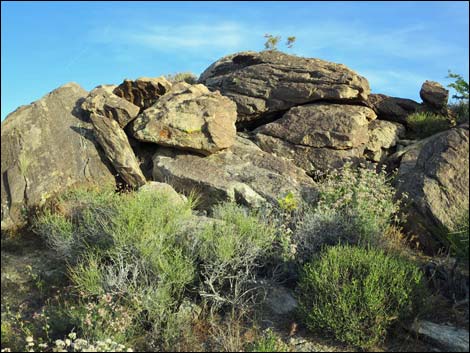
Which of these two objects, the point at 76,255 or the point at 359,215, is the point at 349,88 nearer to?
the point at 359,215

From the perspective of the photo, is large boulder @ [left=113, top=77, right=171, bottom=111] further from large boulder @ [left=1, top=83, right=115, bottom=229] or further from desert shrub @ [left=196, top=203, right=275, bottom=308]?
desert shrub @ [left=196, top=203, right=275, bottom=308]

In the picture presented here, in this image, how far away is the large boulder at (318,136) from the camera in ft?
35.6

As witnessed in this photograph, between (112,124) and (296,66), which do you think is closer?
(112,124)

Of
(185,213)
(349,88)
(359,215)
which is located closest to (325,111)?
(349,88)

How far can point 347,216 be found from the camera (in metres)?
7.29

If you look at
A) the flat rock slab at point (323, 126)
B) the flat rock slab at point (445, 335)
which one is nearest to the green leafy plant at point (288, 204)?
the flat rock slab at point (445, 335)

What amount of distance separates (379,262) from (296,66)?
→ 862cm

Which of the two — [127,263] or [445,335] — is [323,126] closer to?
[127,263]

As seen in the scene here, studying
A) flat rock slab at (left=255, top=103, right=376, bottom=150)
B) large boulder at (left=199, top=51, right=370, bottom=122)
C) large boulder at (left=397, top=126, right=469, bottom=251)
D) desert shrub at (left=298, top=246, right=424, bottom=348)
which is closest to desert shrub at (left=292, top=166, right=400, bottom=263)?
large boulder at (left=397, top=126, right=469, bottom=251)

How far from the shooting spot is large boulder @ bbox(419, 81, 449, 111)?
12.7 m

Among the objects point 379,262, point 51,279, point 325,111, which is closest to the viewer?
point 379,262

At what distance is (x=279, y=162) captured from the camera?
1027 centimetres

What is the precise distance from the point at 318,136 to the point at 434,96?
4.15 m

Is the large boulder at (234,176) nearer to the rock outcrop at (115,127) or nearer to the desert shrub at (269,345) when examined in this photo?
the rock outcrop at (115,127)
